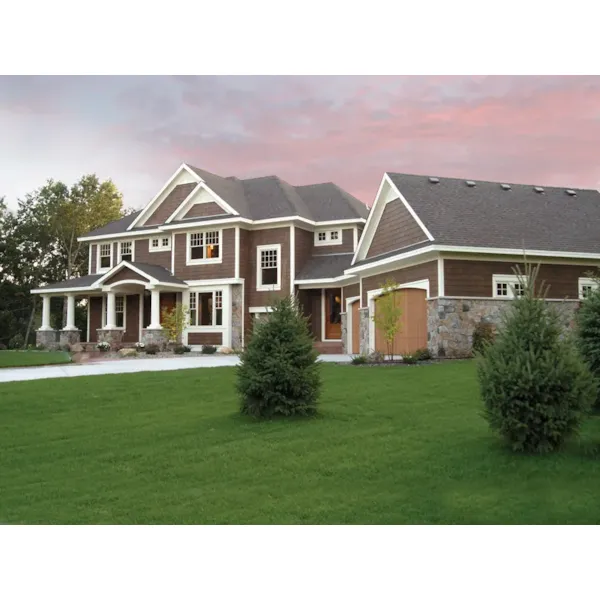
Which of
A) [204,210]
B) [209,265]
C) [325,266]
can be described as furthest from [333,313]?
[204,210]

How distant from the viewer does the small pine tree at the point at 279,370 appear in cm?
941

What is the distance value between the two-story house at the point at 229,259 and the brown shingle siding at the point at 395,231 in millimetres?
4025

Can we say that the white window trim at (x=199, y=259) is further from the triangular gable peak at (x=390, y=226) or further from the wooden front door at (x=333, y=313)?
the triangular gable peak at (x=390, y=226)

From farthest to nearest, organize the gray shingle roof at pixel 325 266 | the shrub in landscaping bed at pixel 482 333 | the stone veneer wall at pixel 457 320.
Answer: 1. the gray shingle roof at pixel 325 266
2. the stone veneer wall at pixel 457 320
3. the shrub in landscaping bed at pixel 482 333

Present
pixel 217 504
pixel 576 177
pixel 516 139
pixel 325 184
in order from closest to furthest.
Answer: pixel 217 504 < pixel 516 139 < pixel 576 177 < pixel 325 184

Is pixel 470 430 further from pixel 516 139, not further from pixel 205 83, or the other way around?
pixel 516 139

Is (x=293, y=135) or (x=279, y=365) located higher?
(x=293, y=135)

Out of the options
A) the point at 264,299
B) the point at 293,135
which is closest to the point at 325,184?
the point at 293,135

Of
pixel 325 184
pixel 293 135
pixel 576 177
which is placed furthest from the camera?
pixel 325 184

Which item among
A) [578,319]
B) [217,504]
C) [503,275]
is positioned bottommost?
[217,504]

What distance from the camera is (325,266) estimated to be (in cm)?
2677

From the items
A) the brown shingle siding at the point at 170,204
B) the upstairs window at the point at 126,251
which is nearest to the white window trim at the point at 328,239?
the brown shingle siding at the point at 170,204

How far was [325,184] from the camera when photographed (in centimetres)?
3052

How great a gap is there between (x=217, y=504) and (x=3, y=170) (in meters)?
24.6
